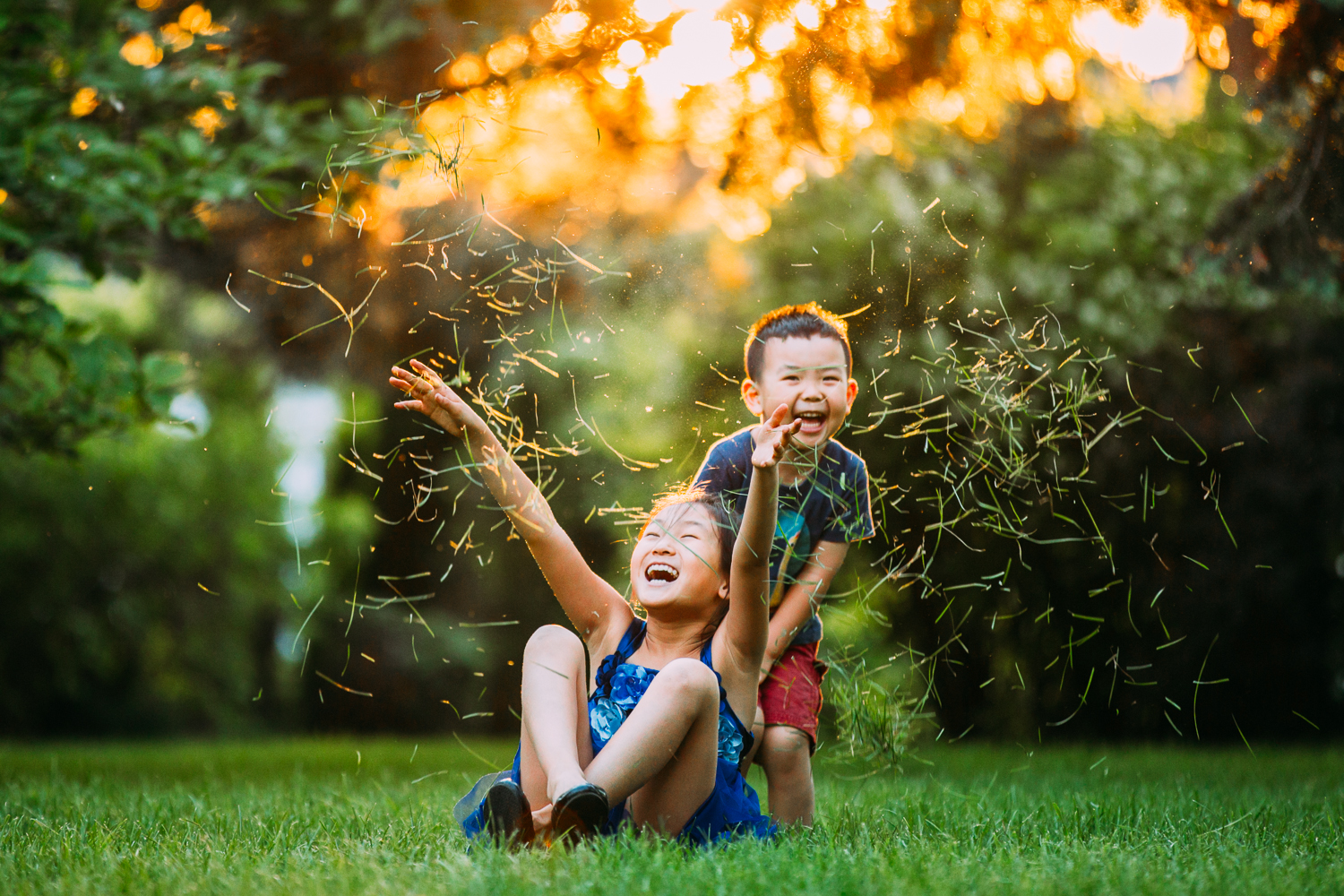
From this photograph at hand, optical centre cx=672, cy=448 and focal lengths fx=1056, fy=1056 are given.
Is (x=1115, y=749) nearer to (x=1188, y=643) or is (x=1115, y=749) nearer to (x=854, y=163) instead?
(x=1188, y=643)

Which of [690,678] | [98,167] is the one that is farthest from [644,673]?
[98,167]

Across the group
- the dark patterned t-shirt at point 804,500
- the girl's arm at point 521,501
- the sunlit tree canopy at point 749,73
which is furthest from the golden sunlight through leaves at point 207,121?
the dark patterned t-shirt at point 804,500

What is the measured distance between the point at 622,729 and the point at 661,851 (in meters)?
0.26

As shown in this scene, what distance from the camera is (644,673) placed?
2512 mm

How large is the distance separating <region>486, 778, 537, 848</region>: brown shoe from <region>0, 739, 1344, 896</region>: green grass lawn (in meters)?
0.08

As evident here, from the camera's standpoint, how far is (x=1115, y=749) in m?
6.32

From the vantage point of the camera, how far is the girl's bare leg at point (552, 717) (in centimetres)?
221

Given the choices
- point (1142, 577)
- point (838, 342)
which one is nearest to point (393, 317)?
point (838, 342)

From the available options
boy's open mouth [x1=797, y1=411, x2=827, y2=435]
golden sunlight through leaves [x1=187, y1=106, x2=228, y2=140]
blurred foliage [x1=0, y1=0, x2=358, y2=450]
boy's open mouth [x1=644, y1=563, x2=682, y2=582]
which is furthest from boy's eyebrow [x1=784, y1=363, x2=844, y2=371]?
golden sunlight through leaves [x1=187, y1=106, x2=228, y2=140]

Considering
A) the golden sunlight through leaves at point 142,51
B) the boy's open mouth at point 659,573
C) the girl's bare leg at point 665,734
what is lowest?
the girl's bare leg at point 665,734

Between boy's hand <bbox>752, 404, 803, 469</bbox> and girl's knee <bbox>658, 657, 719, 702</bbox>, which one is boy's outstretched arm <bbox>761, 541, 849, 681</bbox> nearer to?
girl's knee <bbox>658, 657, 719, 702</bbox>

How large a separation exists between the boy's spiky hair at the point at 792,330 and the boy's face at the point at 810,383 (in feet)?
0.06

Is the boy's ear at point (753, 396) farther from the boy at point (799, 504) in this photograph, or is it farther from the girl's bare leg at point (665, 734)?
the girl's bare leg at point (665, 734)

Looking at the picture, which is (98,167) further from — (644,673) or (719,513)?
(644,673)
